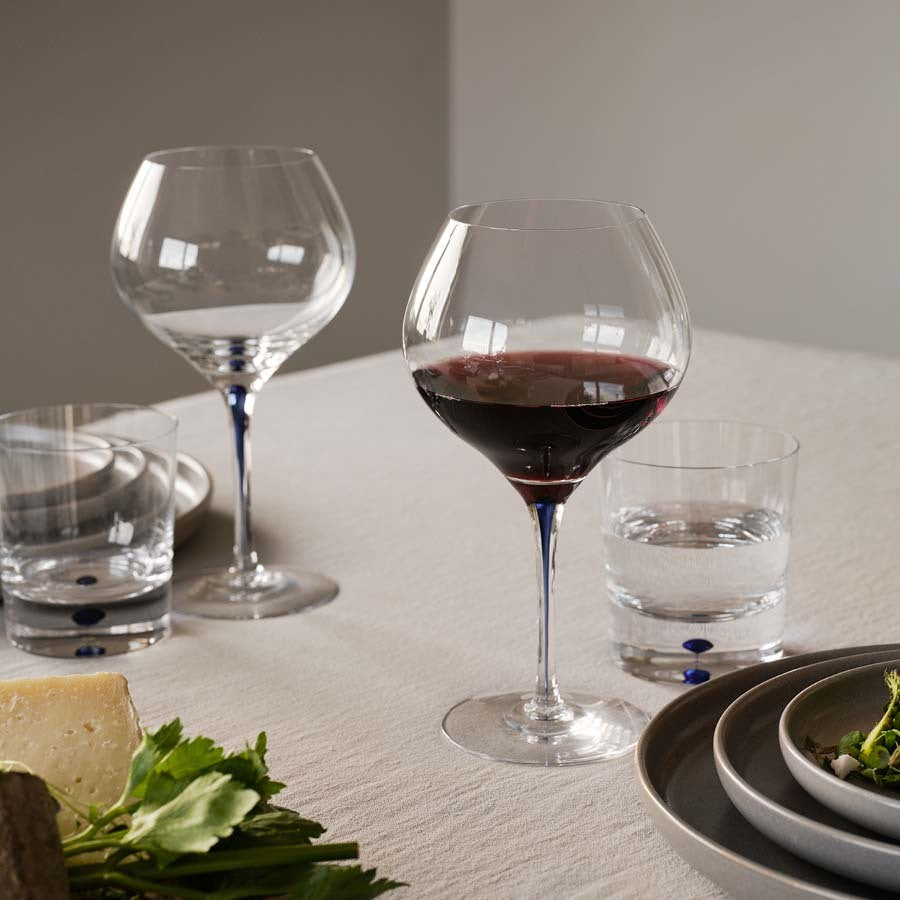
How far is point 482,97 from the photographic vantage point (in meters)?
4.90

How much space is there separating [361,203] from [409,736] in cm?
407

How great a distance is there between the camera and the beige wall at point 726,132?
3.98 meters

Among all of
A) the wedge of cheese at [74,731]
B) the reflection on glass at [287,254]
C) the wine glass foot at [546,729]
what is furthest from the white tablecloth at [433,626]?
the reflection on glass at [287,254]

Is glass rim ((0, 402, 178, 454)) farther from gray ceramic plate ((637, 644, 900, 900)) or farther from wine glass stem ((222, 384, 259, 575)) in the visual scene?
gray ceramic plate ((637, 644, 900, 900))

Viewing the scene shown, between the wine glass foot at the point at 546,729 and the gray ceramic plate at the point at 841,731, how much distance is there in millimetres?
118

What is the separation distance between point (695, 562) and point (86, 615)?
38 cm

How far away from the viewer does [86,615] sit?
0.85m

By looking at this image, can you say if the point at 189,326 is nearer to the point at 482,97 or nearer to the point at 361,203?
the point at 361,203

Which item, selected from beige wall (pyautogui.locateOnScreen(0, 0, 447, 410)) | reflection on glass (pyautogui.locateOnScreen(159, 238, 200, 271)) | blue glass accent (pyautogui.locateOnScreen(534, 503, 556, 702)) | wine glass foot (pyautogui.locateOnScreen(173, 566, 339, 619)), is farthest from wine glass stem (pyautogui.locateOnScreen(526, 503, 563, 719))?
beige wall (pyautogui.locateOnScreen(0, 0, 447, 410))

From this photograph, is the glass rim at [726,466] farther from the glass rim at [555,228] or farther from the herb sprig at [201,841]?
the herb sprig at [201,841]

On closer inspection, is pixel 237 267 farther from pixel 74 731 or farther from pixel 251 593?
pixel 74 731

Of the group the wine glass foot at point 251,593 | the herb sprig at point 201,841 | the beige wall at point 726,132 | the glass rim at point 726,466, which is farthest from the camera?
the beige wall at point 726,132

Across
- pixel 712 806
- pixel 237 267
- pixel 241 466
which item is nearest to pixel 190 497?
pixel 241 466

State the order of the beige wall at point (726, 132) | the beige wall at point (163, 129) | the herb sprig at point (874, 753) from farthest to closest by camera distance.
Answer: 1. the beige wall at point (726, 132)
2. the beige wall at point (163, 129)
3. the herb sprig at point (874, 753)
